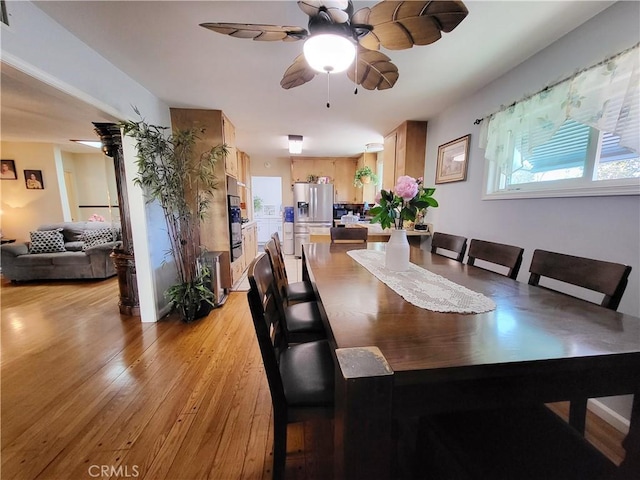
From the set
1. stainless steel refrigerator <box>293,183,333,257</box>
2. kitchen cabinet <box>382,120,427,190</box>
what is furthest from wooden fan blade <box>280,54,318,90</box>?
stainless steel refrigerator <box>293,183,333,257</box>

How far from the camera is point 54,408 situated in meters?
1.46

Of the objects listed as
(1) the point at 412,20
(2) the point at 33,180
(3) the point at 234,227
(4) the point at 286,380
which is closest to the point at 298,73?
(1) the point at 412,20

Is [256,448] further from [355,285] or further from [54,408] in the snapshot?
[54,408]

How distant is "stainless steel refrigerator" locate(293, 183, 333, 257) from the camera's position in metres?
5.46

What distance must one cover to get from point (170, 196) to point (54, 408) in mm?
1677

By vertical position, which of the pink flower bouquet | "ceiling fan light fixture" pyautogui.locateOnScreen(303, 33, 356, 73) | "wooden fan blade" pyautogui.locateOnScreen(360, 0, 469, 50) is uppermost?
"wooden fan blade" pyautogui.locateOnScreen(360, 0, 469, 50)

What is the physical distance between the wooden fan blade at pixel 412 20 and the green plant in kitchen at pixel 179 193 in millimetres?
1894

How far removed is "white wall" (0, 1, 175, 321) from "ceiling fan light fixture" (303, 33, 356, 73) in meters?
1.49

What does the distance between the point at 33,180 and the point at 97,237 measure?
202cm

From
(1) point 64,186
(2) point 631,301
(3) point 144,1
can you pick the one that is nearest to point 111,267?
(1) point 64,186

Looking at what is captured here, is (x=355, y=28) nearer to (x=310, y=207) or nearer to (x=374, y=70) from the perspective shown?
(x=374, y=70)

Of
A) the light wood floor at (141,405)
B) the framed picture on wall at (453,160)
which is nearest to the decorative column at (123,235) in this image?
the light wood floor at (141,405)

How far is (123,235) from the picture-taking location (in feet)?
8.29

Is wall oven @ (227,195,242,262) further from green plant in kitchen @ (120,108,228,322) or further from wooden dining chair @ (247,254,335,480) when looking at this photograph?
wooden dining chair @ (247,254,335,480)
